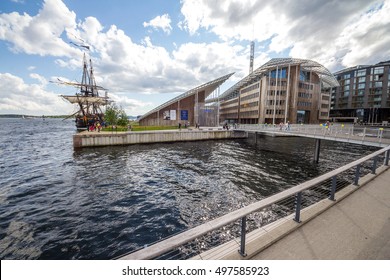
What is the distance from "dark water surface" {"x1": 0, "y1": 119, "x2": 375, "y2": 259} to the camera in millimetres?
6766

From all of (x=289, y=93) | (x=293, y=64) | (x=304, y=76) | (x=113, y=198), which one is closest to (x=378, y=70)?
(x=304, y=76)

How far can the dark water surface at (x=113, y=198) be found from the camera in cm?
677

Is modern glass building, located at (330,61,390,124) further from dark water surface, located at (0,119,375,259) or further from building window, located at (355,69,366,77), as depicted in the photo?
dark water surface, located at (0,119,375,259)

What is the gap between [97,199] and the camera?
33.1ft

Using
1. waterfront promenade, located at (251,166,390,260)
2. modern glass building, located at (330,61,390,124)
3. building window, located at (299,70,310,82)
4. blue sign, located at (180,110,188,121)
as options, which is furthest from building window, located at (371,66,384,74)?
waterfront promenade, located at (251,166,390,260)

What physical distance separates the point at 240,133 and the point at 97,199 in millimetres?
35430

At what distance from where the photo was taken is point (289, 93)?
59.8 meters

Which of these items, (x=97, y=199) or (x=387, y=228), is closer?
(x=387, y=228)

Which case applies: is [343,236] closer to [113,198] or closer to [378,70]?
[113,198]

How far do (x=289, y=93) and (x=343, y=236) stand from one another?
2576 inches

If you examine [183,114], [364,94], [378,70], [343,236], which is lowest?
[343,236]
